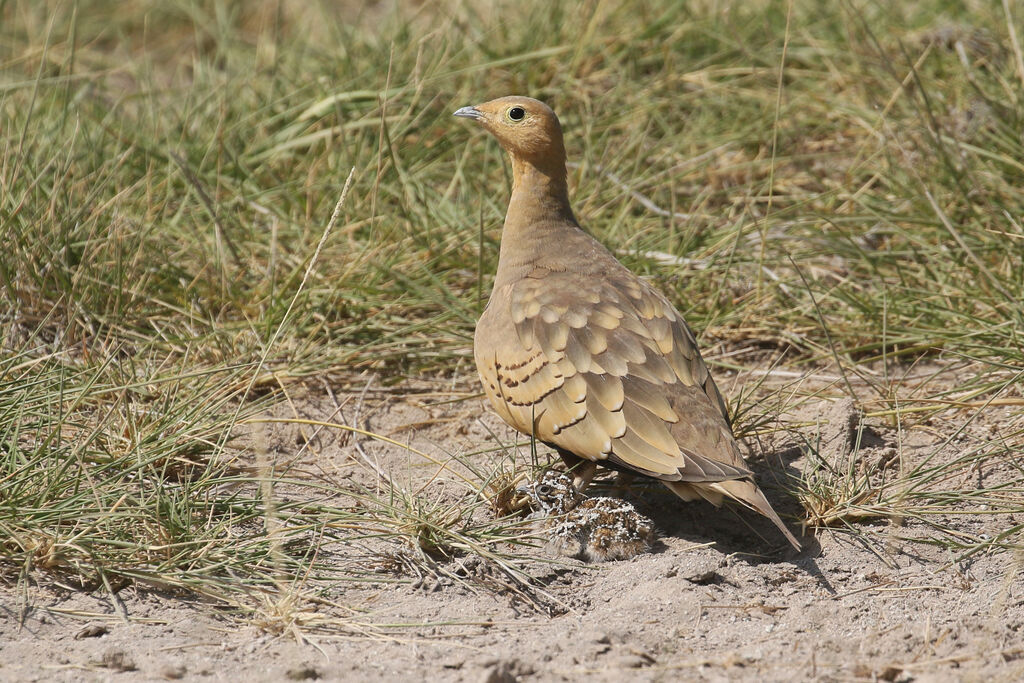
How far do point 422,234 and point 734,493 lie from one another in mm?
2257

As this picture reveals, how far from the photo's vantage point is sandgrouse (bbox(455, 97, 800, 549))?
3.26m

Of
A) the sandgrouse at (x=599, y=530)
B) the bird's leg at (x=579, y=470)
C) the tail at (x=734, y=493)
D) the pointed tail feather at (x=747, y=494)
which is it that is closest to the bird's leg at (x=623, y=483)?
the bird's leg at (x=579, y=470)

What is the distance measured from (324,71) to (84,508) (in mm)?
3305

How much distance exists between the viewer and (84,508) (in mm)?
Result: 3217

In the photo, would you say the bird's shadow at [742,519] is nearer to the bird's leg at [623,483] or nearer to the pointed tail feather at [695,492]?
the bird's leg at [623,483]

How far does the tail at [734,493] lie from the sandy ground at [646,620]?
0.19 m

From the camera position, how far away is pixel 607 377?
342 centimetres

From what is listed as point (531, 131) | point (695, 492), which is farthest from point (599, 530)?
point (531, 131)

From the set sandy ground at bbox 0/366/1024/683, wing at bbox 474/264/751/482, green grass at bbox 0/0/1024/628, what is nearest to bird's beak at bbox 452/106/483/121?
green grass at bbox 0/0/1024/628

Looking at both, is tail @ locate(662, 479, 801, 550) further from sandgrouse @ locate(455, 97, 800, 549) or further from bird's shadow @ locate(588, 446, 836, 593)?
bird's shadow @ locate(588, 446, 836, 593)

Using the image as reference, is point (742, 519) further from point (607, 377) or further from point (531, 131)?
point (531, 131)

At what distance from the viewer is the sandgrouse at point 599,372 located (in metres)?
3.26

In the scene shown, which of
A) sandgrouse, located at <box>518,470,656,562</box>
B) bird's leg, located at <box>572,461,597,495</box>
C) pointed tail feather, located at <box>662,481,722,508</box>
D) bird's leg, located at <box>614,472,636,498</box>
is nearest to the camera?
pointed tail feather, located at <box>662,481,722,508</box>

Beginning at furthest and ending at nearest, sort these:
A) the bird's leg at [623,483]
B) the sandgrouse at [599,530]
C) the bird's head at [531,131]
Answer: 1. the bird's head at [531,131]
2. the bird's leg at [623,483]
3. the sandgrouse at [599,530]
